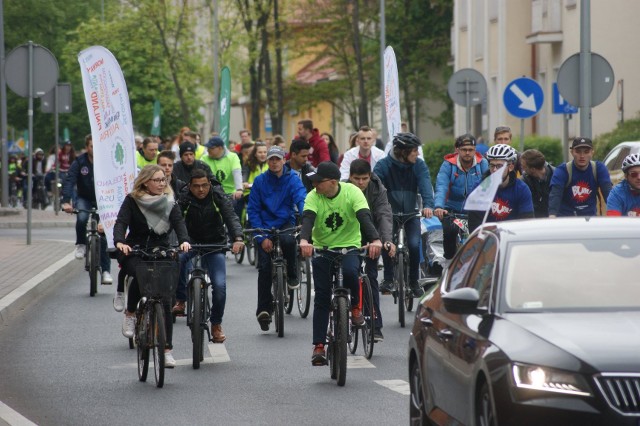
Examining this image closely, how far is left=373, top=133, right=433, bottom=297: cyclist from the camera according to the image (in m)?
16.5

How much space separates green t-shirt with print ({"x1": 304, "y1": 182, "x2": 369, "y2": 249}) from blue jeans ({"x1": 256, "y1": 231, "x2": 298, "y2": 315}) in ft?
8.47

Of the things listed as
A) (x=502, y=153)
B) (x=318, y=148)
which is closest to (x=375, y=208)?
(x=502, y=153)

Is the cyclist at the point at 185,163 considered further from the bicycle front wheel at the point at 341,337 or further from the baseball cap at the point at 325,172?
the bicycle front wheel at the point at 341,337

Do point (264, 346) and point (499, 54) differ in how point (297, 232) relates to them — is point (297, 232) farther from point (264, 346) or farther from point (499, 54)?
point (499, 54)

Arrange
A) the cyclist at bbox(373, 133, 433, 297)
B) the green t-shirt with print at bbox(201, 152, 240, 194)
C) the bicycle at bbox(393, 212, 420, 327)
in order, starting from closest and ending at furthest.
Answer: the bicycle at bbox(393, 212, 420, 327)
the cyclist at bbox(373, 133, 433, 297)
the green t-shirt with print at bbox(201, 152, 240, 194)

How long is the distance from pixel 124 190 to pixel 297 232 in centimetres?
225

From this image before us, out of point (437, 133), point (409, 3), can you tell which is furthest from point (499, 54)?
point (437, 133)

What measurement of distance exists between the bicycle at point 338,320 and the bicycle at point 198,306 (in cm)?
101

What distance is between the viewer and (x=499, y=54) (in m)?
49.8

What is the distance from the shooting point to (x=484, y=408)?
23.8ft

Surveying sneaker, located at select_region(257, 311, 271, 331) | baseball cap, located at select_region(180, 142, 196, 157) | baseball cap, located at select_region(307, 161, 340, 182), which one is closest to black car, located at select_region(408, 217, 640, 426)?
baseball cap, located at select_region(307, 161, 340, 182)

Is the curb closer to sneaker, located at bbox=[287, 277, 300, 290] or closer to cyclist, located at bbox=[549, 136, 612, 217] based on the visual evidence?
sneaker, located at bbox=[287, 277, 300, 290]

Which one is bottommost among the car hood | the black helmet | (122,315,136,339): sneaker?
(122,315,136,339): sneaker

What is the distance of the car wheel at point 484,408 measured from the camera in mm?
7080
